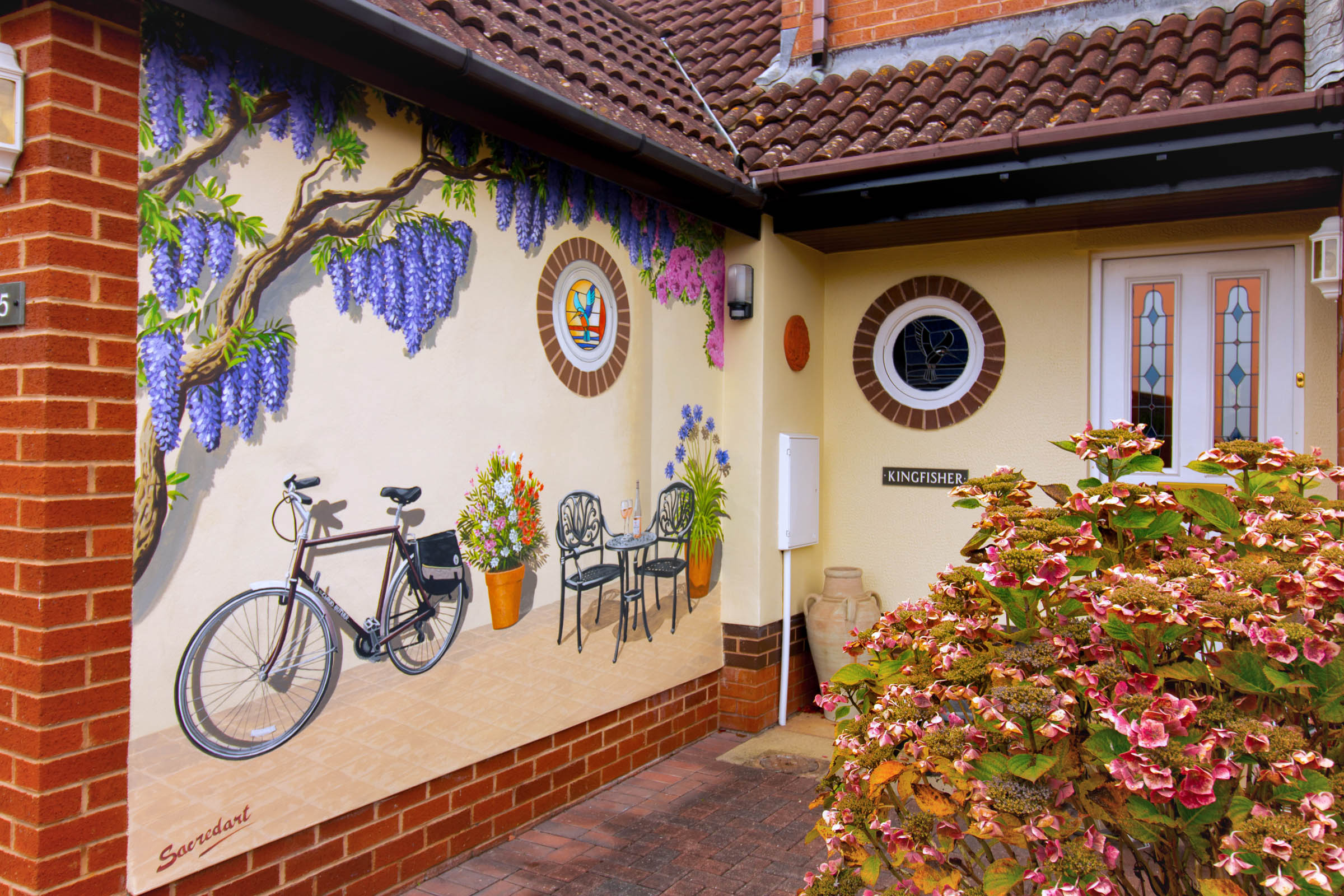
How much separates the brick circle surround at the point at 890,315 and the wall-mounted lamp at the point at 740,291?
1.07 m

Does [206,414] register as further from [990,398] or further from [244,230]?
[990,398]

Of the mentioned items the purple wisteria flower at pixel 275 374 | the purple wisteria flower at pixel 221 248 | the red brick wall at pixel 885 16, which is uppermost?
the red brick wall at pixel 885 16

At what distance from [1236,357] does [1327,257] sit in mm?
954

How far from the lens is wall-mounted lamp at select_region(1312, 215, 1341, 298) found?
4430mm

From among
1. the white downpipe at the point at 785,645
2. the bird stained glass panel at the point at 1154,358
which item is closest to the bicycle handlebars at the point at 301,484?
the white downpipe at the point at 785,645

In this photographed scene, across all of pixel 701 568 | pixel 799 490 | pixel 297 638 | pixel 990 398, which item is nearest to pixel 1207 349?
pixel 990 398

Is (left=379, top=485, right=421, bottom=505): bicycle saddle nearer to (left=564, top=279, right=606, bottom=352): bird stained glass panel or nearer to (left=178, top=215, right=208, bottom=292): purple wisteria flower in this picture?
(left=178, top=215, right=208, bottom=292): purple wisteria flower

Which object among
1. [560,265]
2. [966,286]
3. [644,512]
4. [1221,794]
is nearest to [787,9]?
[966,286]

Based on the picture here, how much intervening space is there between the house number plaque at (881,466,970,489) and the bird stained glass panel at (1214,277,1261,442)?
1.49 meters

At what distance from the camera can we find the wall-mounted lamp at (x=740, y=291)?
571 centimetres

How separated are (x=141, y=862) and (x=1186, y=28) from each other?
21.2 feet
